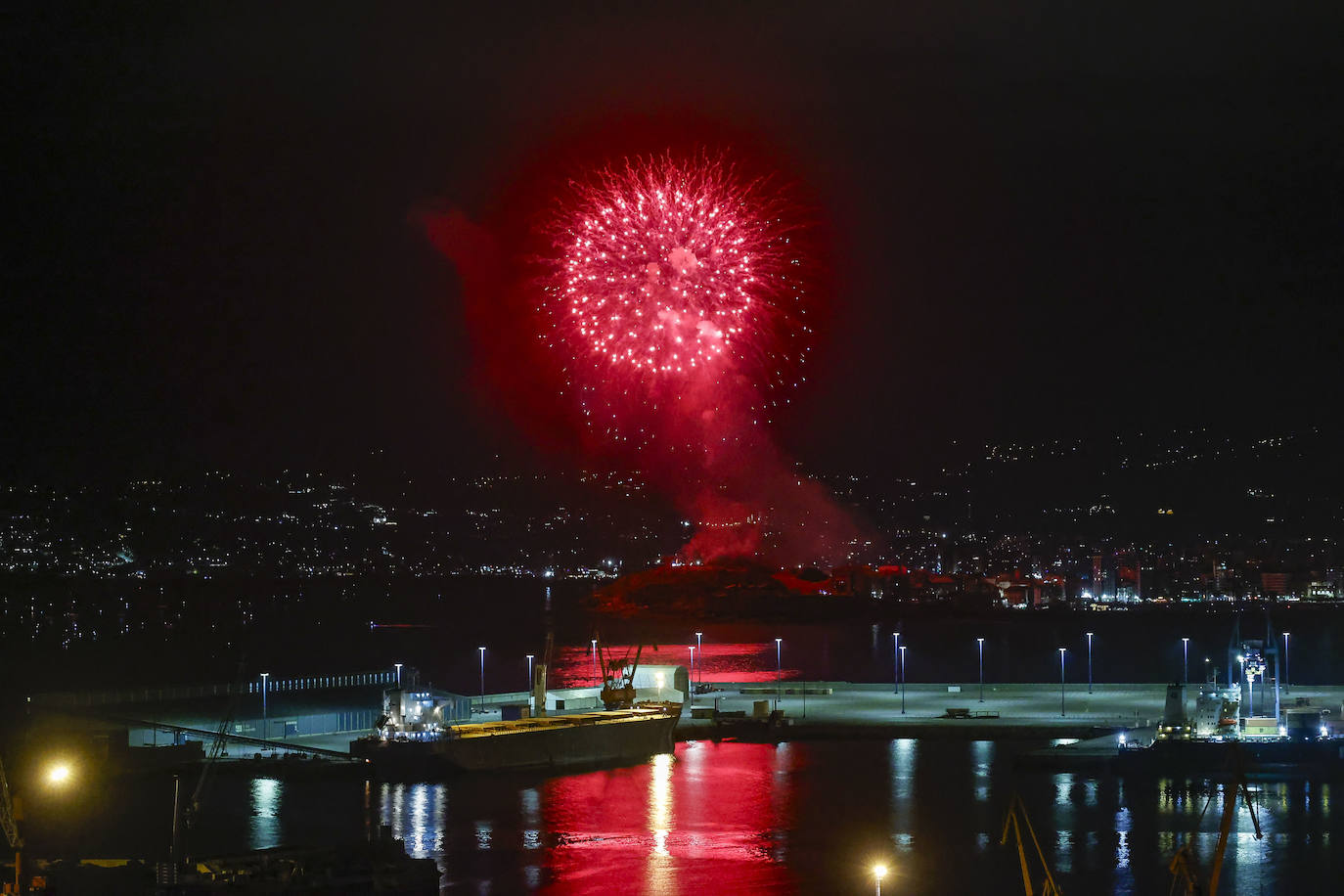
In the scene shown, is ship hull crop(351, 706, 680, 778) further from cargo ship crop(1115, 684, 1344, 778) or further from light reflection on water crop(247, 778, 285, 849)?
cargo ship crop(1115, 684, 1344, 778)

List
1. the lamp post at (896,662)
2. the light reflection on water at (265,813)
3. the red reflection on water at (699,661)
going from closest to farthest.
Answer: the light reflection on water at (265,813), the lamp post at (896,662), the red reflection on water at (699,661)

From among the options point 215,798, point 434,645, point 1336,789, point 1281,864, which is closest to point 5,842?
point 215,798

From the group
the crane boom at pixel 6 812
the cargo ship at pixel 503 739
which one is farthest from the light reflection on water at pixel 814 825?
the crane boom at pixel 6 812

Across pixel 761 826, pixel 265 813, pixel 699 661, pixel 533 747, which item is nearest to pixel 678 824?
pixel 761 826

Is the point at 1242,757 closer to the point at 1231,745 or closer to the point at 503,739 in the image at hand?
the point at 1231,745

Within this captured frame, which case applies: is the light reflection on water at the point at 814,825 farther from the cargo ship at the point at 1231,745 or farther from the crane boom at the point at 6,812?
the crane boom at the point at 6,812

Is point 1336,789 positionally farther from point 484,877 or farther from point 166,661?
point 166,661
